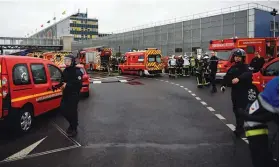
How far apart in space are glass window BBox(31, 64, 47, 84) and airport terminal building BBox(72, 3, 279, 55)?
34.2m

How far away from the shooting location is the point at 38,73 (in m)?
7.33

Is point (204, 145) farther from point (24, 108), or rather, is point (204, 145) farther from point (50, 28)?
point (50, 28)

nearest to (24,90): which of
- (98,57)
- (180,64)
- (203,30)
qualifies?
(180,64)

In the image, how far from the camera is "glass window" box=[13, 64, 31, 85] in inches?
251

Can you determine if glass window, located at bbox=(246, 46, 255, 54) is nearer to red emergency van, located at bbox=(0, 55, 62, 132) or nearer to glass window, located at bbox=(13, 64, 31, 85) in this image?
red emergency van, located at bbox=(0, 55, 62, 132)

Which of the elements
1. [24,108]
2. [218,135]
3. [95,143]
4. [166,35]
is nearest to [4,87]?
[24,108]

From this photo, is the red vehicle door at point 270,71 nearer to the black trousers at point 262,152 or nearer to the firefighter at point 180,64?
the black trousers at point 262,152

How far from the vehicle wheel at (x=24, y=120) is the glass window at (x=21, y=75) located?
0.55 meters

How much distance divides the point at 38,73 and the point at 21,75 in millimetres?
754

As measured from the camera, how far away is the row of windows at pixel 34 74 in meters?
6.45

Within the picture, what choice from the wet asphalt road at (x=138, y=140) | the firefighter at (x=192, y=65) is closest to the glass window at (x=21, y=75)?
the wet asphalt road at (x=138, y=140)

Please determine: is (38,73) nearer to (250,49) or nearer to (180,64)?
(250,49)

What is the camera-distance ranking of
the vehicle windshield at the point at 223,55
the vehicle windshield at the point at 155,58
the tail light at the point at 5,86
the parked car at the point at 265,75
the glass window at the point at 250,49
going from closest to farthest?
the tail light at the point at 5,86, the parked car at the point at 265,75, the glass window at the point at 250,49, the vehicle windshield at the point at 223,55, the vehicle windshield at the point at 155,58

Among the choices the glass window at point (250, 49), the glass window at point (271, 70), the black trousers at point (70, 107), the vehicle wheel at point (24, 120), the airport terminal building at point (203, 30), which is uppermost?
the airport terminal building at point (203, 30)
